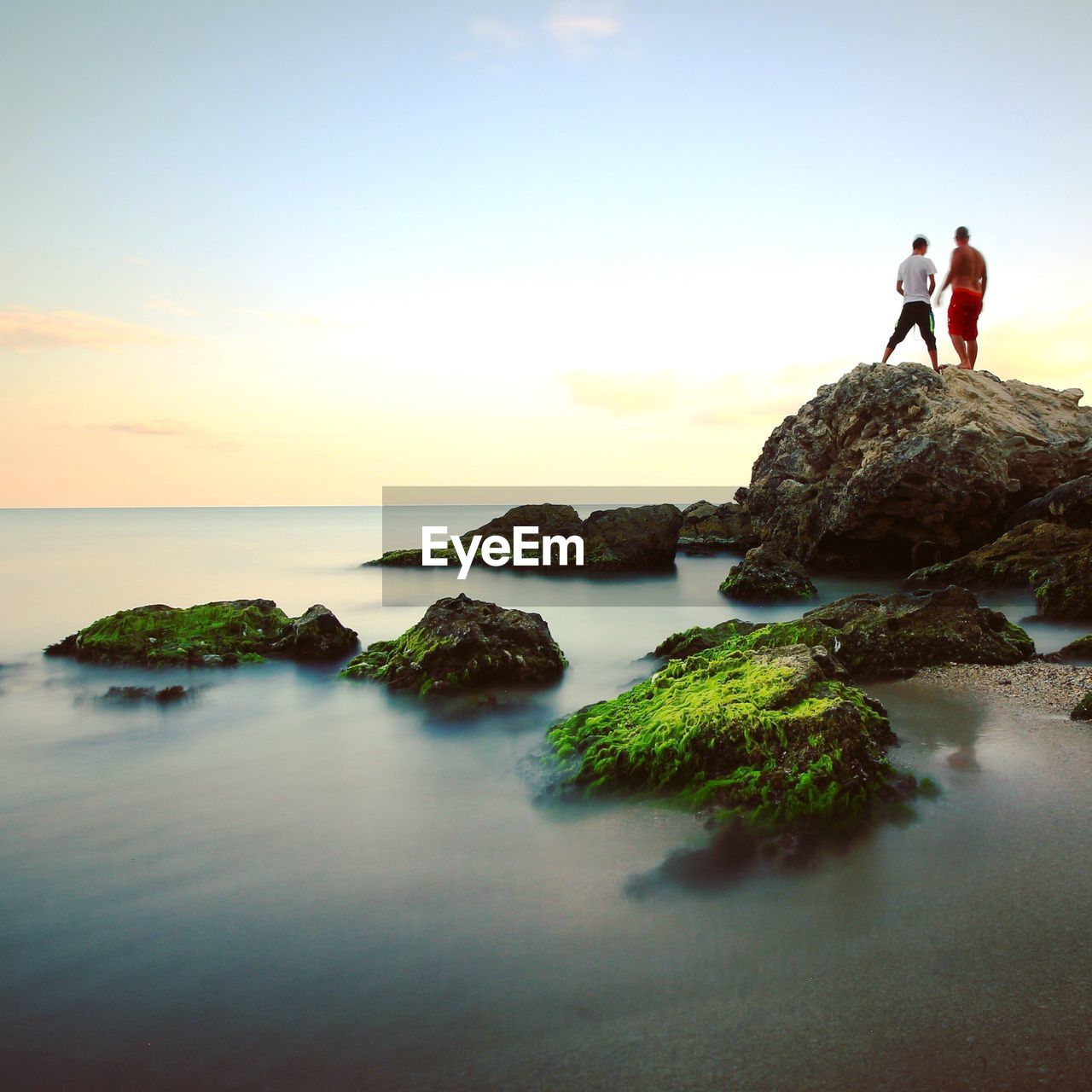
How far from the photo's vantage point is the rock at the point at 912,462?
1597 centimetres

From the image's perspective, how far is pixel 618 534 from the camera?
72.9 ft

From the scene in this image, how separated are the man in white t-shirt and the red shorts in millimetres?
1189

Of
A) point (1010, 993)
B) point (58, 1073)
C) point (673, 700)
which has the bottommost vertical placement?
point (58, 1073)

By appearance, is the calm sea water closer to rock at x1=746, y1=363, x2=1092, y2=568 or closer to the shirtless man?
rock at x1=746, y1=363, x2=1092, y2=568

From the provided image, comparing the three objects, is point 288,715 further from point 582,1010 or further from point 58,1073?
point 582,1010

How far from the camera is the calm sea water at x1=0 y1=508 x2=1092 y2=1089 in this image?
2779 millimetres

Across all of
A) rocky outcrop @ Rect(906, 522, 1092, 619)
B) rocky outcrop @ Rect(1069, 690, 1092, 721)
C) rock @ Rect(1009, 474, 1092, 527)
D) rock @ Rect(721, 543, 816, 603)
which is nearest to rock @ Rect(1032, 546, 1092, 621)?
rocky outcrop @ Rect(906, 522, 1092, 619)

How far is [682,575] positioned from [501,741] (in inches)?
562

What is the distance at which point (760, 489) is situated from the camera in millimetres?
22641

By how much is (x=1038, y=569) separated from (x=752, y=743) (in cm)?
984

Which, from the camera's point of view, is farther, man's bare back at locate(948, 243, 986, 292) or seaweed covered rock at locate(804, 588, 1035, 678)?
man's bare back at locate(948, 243, 986, 292)

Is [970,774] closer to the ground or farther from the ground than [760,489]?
closer to the ground

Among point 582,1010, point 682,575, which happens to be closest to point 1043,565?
point 682,575

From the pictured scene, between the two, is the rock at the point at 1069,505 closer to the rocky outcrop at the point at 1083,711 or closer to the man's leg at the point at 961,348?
the man's leg at the point at 961,348
